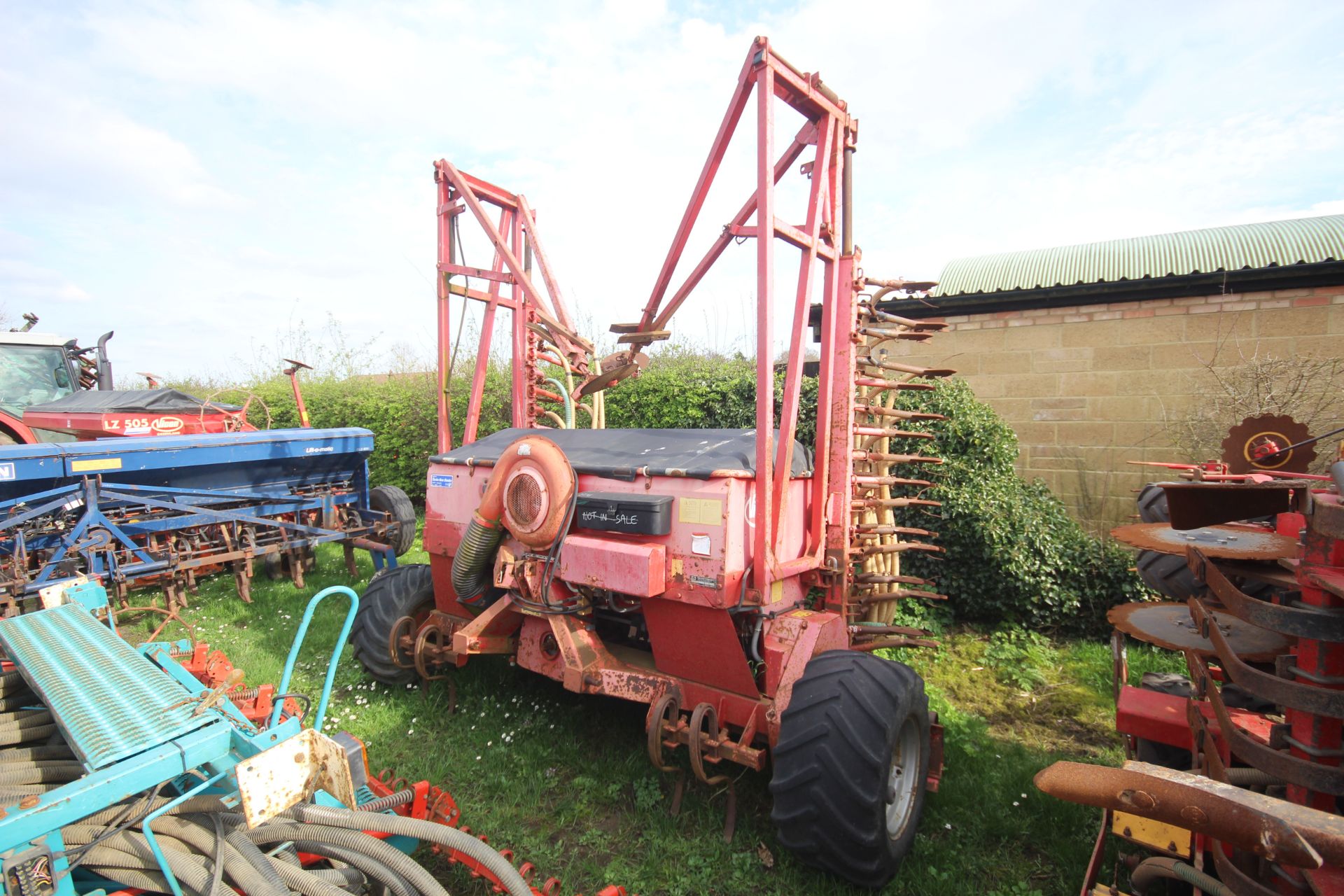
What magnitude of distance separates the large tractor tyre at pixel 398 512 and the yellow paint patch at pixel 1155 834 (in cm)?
580

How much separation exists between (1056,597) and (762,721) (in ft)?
11.2

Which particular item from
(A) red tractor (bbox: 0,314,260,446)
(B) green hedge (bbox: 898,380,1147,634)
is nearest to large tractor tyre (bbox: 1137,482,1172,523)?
(B) green hedge (bbox: 898,380,1147,634)

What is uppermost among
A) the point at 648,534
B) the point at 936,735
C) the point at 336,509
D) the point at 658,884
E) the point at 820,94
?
the point at 820,94

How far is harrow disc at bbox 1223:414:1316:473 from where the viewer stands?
363cm

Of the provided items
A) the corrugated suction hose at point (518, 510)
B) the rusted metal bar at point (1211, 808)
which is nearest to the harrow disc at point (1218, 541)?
the rusted metal bar at point (1211, 808)

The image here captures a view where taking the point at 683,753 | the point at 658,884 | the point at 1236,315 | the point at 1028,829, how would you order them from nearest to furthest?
the point at 658,884
the point at 1028,829
the point at 683,753
the point at 1236,315

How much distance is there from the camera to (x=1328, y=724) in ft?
5.34

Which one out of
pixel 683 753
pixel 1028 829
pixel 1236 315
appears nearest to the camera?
pixel 1028 829

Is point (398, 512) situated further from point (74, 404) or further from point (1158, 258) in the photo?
point (1158, 258)

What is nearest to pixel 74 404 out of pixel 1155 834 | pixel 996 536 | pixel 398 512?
pixel 398 512

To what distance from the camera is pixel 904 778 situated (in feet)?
8.91

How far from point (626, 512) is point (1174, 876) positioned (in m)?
2.00

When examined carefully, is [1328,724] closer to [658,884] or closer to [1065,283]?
[658,884]

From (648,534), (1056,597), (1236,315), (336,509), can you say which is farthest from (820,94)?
(336,509)
